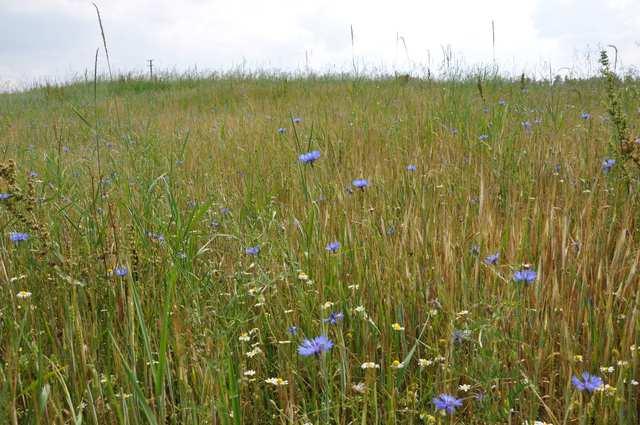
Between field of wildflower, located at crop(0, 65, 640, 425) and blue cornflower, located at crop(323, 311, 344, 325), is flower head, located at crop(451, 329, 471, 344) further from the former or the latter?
blue cornflower, located at crop(323, 311, 344, 325)

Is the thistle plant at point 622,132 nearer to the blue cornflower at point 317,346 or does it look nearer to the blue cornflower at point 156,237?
the blue cornflower at point 317,346

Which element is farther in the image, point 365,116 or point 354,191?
point 365,116

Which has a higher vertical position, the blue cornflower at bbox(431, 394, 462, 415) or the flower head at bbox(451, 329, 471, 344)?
the flower head at bbox(451, 329, 471, 344)

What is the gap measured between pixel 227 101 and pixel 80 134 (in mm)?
2800

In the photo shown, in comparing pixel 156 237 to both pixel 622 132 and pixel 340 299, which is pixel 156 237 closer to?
pixel 340 299

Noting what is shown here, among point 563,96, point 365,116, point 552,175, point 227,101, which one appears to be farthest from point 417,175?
point 227,101

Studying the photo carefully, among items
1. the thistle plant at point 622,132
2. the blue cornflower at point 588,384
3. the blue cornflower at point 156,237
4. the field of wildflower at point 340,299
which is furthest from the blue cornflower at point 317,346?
the thistle plant at point 622,132

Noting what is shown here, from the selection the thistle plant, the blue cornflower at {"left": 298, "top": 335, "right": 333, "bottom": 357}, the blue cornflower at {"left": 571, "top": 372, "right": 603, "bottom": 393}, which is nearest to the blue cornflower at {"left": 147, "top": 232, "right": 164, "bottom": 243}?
the blue cornflower at {"left": 298, "top": 335, "right": 333, "bottom": 357}

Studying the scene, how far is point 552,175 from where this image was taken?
2.72 meters

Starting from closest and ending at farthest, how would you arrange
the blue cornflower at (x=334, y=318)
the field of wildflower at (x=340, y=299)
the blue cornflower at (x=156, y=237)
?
the field of wildflower at (x=340, y=299) → the blue cornflower at (x=334, y=318) → the blue cornflower at (x=156, y=237)

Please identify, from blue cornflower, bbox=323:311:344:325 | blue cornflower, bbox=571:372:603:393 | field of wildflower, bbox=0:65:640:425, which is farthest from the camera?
blue cornflower, bbox=323:311:344:325

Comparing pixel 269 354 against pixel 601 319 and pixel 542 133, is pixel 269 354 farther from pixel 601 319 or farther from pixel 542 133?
pixel 542 133

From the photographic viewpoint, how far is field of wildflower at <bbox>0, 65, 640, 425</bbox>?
47.3 inches

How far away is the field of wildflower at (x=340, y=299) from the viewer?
120cm
